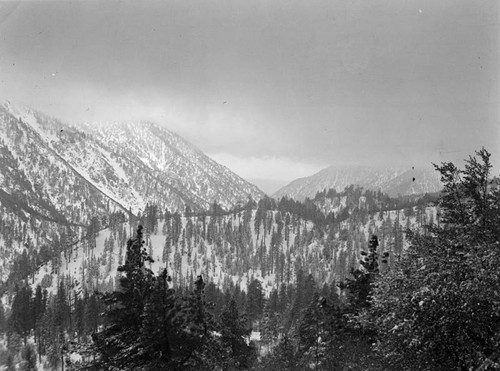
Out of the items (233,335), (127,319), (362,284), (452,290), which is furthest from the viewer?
(233,335)

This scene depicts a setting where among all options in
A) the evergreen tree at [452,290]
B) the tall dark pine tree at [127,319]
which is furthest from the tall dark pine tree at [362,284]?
the tall dark pine tree at [127,319]

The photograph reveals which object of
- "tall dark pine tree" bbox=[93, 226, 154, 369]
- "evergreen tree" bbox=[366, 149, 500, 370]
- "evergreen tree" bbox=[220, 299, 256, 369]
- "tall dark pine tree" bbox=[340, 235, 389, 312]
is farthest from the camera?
"evergreen tree" bbox=[220, 299, 256, 369]

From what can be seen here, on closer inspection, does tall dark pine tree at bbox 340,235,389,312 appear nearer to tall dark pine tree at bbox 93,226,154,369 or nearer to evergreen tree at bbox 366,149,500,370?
evergreen tree at bbox 366,149,500,370

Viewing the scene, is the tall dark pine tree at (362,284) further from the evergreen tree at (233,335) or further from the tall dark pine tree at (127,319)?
the evergreen tree at (233,335)

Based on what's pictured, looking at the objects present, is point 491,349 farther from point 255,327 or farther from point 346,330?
point 255,327

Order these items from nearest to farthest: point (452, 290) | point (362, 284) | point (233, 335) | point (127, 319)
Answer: point (452, 290) → point (127, 319) → point (362, 284) → point (233, 335)

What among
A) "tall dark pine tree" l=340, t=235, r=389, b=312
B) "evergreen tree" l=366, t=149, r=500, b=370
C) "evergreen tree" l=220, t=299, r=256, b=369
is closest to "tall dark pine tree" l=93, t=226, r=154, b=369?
"tall dark pine tree" l=340, t=235, r=389, b=312

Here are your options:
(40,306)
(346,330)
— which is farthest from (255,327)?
(346,330)

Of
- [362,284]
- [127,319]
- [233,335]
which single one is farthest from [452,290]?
[233,335]

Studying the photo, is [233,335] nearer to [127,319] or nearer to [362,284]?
[362,284]

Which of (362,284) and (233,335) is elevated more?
(362,284)
